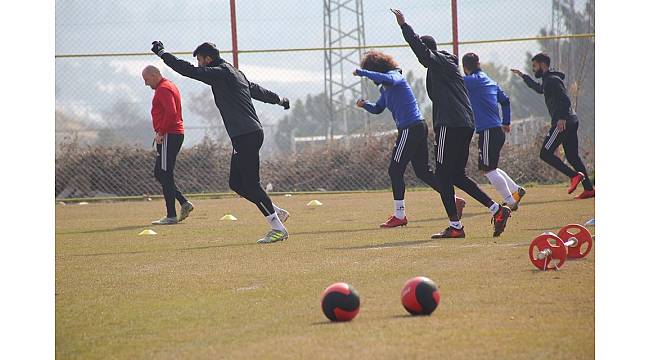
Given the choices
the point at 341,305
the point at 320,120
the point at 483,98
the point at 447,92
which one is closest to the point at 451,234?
the point at 447,92

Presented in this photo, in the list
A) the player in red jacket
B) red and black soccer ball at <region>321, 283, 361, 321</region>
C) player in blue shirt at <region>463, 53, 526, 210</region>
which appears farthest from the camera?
the player in red jacket

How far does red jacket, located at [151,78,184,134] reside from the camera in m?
13.8

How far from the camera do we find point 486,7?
63.7 feet

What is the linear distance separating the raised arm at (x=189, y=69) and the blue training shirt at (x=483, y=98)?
344 cm

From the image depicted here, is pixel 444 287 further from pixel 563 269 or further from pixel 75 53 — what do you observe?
pixel 75 53

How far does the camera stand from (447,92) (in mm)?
10297

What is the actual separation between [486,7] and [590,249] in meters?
11.8

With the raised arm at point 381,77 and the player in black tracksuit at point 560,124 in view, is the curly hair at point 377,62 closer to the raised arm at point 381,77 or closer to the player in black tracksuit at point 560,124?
the raised arm at point 381,77

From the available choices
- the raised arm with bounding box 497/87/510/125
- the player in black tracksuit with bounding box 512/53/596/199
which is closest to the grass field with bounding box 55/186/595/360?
the raised arm with bounding box 497/87/510/125

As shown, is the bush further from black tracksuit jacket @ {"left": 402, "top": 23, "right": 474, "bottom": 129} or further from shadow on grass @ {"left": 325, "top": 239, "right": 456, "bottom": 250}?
shadow on grass @ {"left": 325, "top": 239, "right": 456, "bottom": 250}

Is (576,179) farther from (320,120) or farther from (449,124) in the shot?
(320,120)

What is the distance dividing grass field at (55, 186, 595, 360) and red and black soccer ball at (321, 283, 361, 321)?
7 centimetres

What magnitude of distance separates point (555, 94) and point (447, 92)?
523cm
